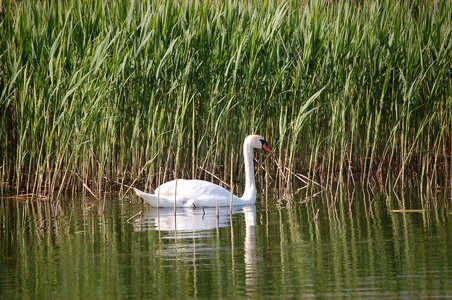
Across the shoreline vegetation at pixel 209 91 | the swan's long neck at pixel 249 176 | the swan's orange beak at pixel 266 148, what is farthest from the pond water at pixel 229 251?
the shoreline vegetation at pixel 209 91

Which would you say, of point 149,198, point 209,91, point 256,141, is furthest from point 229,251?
point 209,91

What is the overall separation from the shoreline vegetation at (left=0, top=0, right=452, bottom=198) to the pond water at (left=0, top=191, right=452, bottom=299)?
0.93 meters

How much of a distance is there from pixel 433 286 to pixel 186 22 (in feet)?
21.3

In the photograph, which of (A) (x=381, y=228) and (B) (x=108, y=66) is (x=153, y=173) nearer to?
(B) (x=108, y=66)

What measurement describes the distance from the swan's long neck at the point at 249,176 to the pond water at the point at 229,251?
136 millimetres

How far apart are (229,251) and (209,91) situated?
14.4 ft

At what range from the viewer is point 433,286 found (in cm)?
662

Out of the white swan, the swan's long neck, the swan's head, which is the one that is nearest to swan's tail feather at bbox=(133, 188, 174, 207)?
the white swan

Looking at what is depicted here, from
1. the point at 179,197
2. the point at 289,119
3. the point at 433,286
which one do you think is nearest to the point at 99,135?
the point at 179,197

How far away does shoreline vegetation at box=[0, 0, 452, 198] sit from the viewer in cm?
1196

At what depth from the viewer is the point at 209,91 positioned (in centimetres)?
1243

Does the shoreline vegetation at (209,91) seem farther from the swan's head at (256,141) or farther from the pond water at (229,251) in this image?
the pond water at (229,251)

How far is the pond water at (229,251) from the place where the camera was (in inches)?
271

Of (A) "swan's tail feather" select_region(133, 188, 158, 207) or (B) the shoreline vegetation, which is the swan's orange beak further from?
(A) "swan's tail feather" select_region(133, 188, 158, 207)
